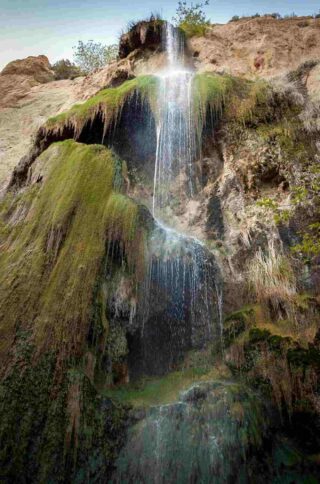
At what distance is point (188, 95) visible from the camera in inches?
419

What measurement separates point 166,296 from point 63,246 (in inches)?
88.3

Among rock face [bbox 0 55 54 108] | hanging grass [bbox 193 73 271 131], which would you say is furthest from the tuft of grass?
rock face [bbox 0 55 54 108]

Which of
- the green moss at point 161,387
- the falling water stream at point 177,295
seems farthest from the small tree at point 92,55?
the green moss at point 161,387

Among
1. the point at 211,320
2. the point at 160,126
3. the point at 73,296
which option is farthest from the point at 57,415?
the point at 160,126

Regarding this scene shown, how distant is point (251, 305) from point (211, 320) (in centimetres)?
83

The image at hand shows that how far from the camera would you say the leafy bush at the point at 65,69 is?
20416 mm

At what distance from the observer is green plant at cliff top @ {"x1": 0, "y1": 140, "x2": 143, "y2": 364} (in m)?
6.15

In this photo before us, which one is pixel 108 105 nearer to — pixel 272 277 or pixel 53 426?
pixel 272 277

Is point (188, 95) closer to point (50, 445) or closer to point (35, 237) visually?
point (35, 237)

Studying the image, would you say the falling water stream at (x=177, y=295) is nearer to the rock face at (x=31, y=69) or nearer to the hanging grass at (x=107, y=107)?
the hanging grass at (x=107, y=107)

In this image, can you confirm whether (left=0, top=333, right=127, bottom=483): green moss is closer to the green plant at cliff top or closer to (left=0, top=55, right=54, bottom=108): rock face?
the green plant at cliff top

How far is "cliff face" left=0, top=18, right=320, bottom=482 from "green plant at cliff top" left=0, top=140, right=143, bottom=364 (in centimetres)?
3

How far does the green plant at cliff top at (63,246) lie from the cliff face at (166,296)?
33mm

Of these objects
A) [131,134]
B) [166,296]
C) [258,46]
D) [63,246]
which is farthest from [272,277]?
[258,46]
